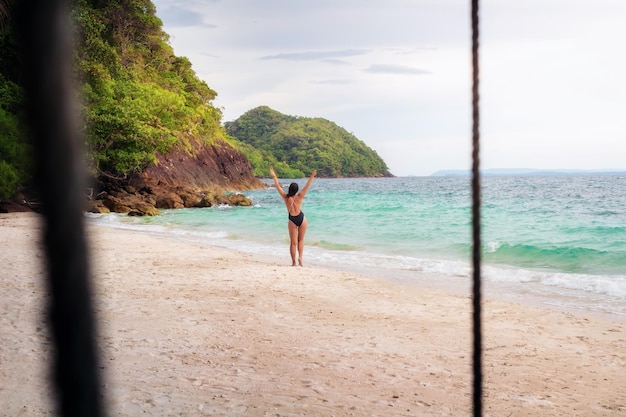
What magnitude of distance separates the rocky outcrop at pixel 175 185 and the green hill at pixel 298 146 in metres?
56.0

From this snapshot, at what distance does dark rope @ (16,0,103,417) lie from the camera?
0.55 m

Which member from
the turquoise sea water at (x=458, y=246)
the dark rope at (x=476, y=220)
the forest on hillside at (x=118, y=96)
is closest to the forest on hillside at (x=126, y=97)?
the forest on hillside at (x=118, y=96)

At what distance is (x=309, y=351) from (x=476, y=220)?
4.34 m

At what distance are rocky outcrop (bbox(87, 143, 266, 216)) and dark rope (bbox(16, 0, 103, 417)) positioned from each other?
20.3 metres

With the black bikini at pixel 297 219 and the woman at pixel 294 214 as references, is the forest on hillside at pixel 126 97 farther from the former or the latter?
the black bikini at pixel 297 219

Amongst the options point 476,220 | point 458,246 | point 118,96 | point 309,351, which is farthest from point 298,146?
point 476,220

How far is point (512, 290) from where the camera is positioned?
9328mm

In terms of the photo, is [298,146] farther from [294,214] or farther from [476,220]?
[476,220]

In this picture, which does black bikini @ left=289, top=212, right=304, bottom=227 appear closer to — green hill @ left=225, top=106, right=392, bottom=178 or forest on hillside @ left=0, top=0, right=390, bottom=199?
forest on hillside @ left=0, top=0, right=390, bottom=199

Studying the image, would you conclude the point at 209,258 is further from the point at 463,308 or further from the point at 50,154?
the point at 50,154

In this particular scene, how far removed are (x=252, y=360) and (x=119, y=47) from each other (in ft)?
124

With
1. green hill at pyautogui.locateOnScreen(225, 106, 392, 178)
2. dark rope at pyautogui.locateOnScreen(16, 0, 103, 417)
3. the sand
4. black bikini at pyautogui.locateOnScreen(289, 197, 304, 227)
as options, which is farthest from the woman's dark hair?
green hill at pyautogui.locateOnScreen(225, 106, 392, 178)

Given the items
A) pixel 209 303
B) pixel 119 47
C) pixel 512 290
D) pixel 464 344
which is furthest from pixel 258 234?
pixel 119 47

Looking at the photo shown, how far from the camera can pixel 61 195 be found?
57 centimetres
